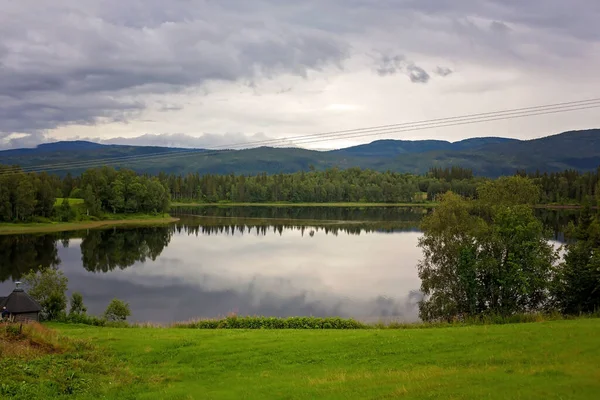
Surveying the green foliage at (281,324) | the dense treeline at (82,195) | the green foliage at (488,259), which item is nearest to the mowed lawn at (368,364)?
the green foliage at (281,324)

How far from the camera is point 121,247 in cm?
8662

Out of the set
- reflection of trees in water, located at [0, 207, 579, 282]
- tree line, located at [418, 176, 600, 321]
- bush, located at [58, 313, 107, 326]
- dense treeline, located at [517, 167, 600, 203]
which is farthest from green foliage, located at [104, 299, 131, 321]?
dense treeline, located at [517, 167, 600, 203]

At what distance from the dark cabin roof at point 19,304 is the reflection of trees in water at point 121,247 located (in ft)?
114

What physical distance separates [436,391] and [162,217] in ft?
450

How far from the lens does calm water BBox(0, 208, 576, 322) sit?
45.7m

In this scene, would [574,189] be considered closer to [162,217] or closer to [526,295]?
[162,217]

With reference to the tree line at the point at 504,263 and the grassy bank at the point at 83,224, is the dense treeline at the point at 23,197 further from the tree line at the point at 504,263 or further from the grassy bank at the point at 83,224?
the tree line at the point at 504,263

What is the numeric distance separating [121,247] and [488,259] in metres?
68.5

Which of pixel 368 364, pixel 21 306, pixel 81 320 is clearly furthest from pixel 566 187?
pixel 21 306

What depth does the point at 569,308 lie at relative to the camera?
1380 inches

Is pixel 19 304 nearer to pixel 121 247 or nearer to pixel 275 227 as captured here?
pixel 121 247

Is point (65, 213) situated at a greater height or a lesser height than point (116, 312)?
greater

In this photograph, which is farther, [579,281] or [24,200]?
[24,200]

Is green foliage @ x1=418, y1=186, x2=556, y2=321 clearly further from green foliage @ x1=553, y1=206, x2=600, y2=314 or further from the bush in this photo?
the bush
